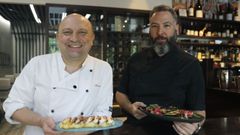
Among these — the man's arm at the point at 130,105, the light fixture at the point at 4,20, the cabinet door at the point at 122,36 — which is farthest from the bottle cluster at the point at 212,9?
the light fixture at the point at 4,20

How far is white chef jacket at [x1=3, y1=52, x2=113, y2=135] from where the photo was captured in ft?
4.74

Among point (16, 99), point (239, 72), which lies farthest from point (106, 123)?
point (239, 72)

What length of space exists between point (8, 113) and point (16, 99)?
8 centimetres

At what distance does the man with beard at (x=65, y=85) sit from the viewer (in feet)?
4.63

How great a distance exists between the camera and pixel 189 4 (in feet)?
15.7

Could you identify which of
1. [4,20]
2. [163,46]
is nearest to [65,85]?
[163,46]

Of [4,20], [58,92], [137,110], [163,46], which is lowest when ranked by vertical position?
[137,110]

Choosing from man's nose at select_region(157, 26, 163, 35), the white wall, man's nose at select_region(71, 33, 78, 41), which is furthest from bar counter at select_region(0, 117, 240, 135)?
the white wall

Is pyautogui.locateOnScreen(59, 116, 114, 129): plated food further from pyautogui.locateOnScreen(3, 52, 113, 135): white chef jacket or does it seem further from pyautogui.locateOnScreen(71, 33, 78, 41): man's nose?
pyautogui.locateOnScreen(71, 33, 78, 41): man's nose

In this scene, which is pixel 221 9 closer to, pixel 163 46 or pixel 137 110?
pixel 163 46

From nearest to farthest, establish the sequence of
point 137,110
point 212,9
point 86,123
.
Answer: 1. point 86,123
2. point 137,110
3. point 212,9

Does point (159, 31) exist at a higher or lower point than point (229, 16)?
lower

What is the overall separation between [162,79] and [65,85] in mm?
658

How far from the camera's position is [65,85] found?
1.47 metres
